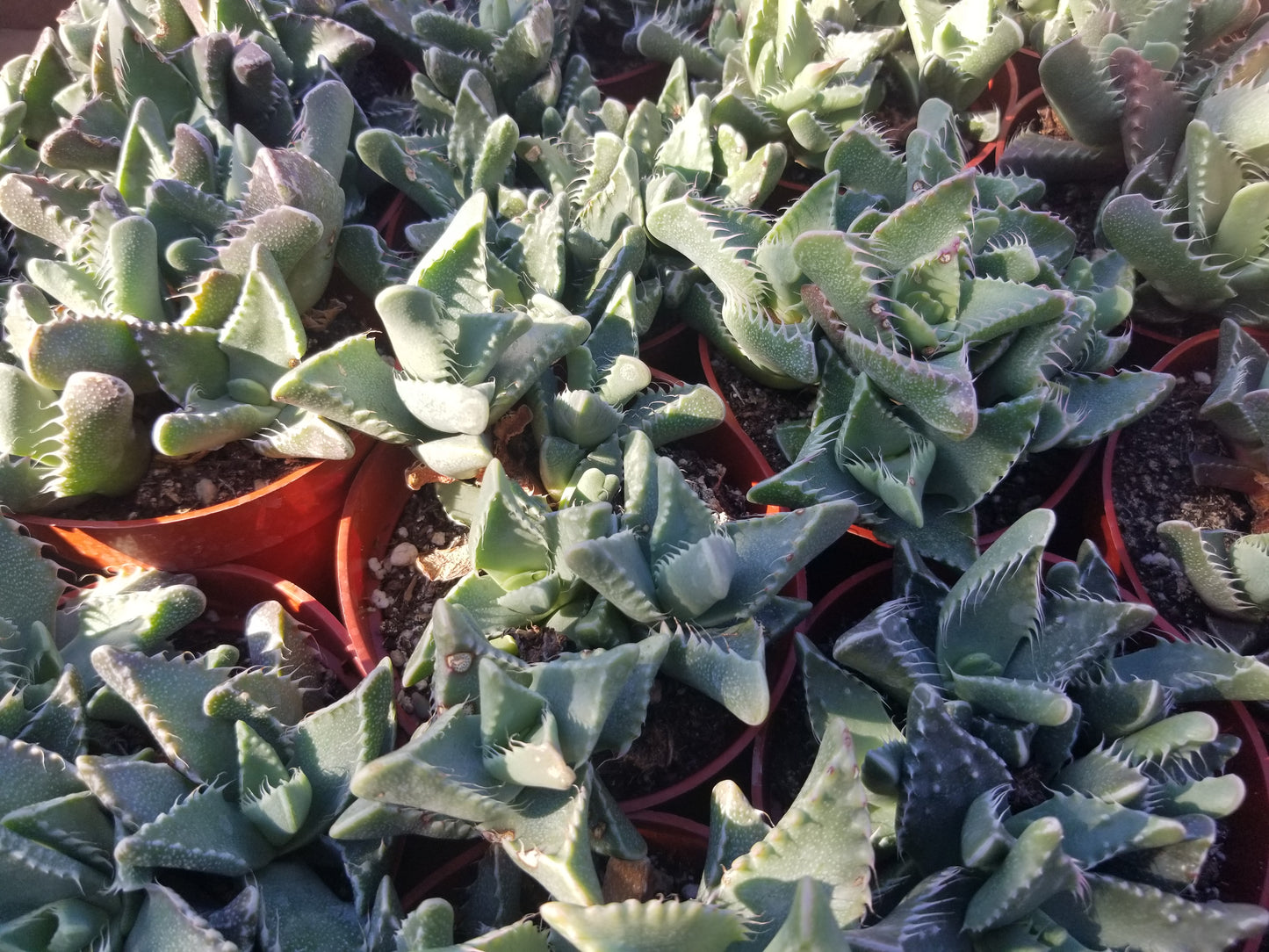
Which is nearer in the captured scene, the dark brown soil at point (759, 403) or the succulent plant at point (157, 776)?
the succulent plant at point (157, 776)

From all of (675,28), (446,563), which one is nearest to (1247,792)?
(446,563)

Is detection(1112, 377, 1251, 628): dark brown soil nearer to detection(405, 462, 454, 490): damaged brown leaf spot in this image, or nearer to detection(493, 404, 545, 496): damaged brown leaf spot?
detection(493, 404, 545, 496): damaged brown leaf spot

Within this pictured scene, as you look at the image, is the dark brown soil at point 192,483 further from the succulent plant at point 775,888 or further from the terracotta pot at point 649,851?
the succulent plant at point 775,888

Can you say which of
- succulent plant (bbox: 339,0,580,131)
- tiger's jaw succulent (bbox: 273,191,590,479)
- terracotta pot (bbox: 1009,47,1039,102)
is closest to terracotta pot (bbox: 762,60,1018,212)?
terracotta pot (bbox: 1009,47,1039,102)

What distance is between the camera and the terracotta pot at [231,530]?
0.83 m

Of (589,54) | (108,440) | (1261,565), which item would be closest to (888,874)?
(1261,565)

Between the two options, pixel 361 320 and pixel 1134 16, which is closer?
pixel 361 320

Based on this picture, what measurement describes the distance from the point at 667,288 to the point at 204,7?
2.17 feet

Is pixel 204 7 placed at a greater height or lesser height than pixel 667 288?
greater

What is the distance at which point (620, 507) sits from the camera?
0.84 metres

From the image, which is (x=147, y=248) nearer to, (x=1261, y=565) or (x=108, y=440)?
(x=108, y=440)

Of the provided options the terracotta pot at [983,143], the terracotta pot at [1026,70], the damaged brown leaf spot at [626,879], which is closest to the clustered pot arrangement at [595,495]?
the damaged brown leaf spot at [626,879]

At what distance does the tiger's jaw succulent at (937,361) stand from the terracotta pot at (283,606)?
1.46 feet

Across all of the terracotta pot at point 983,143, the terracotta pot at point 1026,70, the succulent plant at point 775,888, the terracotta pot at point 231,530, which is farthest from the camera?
the terracotta pot at point 1026,70
